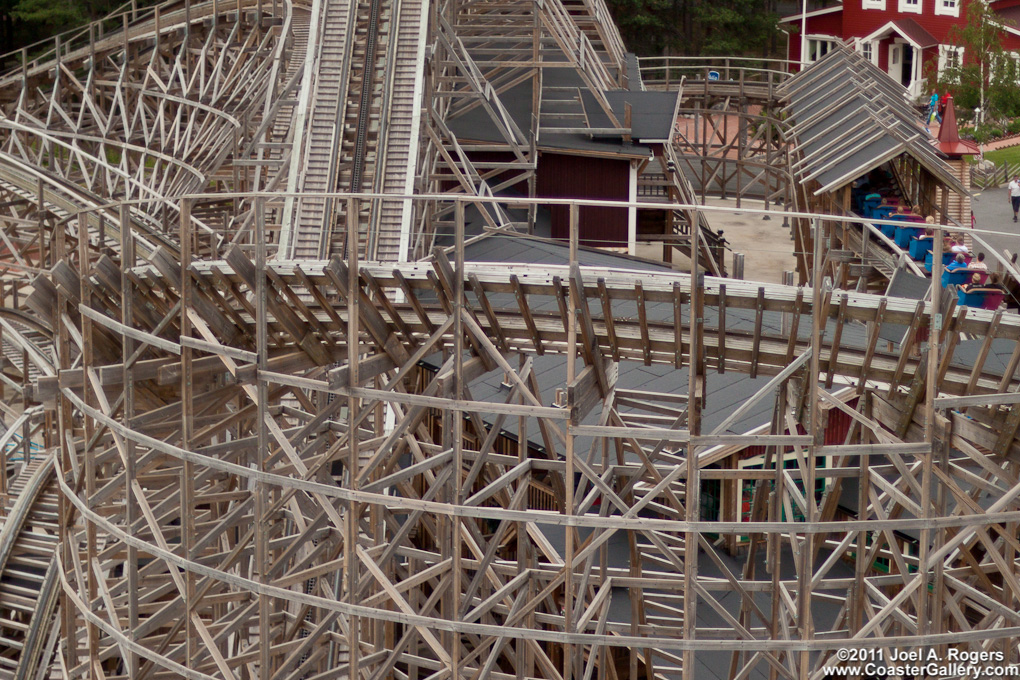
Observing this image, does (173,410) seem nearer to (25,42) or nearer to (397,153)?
(397,153)

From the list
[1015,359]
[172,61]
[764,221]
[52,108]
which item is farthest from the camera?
[764,221]

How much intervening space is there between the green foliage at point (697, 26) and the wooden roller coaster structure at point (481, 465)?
135ft

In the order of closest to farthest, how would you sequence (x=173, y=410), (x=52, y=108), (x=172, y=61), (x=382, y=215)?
(x=173, y=410) < (x=382, y=215) < (x=52, y=108) < (x=172, y=61)

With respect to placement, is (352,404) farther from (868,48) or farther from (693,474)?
(868,48)

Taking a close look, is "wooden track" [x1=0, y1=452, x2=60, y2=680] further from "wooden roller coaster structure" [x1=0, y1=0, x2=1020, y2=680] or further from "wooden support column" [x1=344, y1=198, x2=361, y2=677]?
"wooden support column" [x1=344, y1=198, x2=361, y2=677]

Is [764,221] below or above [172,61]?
below

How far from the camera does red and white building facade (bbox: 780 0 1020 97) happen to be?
57281mm

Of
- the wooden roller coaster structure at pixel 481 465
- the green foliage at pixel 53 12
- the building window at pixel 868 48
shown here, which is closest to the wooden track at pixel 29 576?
the wooden roller coaster structure at pixel 481 465

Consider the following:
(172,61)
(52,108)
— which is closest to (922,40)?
(172,61)

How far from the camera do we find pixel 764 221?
45375mm

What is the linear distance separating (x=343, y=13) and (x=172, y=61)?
46.6 ft

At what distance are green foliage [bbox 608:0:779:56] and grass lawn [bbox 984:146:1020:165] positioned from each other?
1890 centimetres

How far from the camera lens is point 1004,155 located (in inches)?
1788

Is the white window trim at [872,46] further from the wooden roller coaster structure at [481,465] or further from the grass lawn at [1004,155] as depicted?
the wooden roller coaster structure at [481,465]
